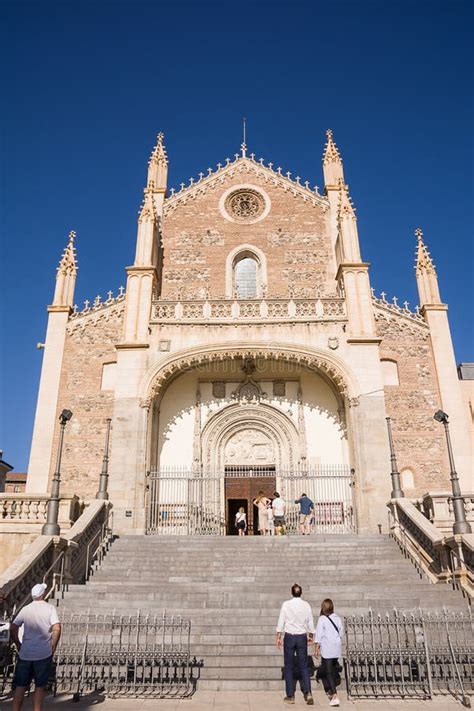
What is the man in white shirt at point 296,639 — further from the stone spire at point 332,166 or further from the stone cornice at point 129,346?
the stone spire at point 332,166

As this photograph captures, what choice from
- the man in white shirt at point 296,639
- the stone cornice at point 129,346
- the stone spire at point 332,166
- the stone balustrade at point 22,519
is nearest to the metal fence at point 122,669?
the man in white shirt at point 296,639

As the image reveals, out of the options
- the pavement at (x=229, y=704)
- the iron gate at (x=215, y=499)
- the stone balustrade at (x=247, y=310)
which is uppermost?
the stone balustrade at (x=247, y=310)

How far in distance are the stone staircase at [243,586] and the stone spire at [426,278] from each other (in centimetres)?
1225

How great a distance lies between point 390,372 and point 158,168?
16.9 meters

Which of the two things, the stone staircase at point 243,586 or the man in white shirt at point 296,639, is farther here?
the stone staircase at point 243,586

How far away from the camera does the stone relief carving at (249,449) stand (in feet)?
72.2

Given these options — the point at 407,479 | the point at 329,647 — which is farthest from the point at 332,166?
the point at 329,647

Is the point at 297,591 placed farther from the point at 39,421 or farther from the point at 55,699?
the point at 39,421

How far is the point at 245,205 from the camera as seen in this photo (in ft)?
92.5

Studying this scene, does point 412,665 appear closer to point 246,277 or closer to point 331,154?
point 246,277

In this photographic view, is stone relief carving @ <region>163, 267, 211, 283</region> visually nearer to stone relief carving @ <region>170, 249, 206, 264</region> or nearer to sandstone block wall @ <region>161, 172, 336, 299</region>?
sandstone block wall @ <region>161, 172, 336, 299</region>

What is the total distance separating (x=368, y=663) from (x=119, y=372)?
14.2 m

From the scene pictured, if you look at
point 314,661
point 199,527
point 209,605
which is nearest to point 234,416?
point 199,527

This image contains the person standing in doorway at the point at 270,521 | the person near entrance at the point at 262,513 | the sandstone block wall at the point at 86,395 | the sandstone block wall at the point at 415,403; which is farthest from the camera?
the sandstone block wall at the point at 86,395
